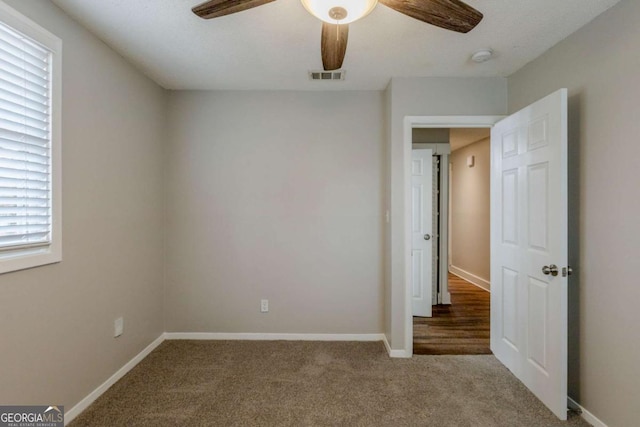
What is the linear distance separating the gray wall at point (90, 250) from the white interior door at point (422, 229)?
2942 millimetres

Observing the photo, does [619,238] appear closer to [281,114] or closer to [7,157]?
[281,114]

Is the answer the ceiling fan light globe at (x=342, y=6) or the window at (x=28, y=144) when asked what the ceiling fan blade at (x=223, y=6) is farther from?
the window at (x=28, y=144)

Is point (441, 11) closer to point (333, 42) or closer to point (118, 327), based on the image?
point (333, 42)

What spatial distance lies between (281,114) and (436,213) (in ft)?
8.54

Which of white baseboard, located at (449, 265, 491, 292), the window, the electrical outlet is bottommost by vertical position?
white baseboard, located at (449, 265, 491, 292)

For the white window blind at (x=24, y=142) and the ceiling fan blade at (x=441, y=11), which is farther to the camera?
the white window blind at (x=24, y=142)

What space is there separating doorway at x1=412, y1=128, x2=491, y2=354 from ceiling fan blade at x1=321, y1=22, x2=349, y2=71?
8.38 ft

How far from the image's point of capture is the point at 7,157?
5.29 feet

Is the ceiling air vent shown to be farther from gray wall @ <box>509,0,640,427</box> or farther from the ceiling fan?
gray wall @ <box>509,0,640,427</box>

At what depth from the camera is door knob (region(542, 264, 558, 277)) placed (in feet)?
6.77

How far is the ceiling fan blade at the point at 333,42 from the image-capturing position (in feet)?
5.19

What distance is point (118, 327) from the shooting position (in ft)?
8.17
